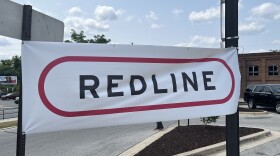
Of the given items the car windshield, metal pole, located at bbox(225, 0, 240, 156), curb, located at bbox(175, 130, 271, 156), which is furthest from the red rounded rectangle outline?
the car windshield

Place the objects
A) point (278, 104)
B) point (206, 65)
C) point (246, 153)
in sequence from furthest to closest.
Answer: point (278, 104) < point (246, 153) < point (206, 65)

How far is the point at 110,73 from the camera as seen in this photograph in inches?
137

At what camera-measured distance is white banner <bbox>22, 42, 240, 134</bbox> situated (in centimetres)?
312

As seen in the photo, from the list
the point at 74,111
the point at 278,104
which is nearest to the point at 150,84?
the point at 74,111

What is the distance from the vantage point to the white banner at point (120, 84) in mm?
3125

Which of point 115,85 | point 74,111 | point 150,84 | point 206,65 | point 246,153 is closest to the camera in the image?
point 74,111

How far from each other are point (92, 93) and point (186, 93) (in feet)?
3.64

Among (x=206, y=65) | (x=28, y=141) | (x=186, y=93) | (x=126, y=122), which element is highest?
(x=206, y=65)

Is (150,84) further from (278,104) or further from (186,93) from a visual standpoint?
(278,104)

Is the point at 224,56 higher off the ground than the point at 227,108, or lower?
higher

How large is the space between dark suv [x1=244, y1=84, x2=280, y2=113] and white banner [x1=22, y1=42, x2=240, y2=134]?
59.0ft

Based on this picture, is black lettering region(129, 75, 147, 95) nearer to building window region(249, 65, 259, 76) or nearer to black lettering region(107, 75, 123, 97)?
black lettering region(107, 75, 123, 97)

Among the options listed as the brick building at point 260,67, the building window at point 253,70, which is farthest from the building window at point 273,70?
the building window at point 253,70

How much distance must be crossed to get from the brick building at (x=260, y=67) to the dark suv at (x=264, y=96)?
24.6 m
